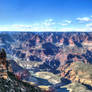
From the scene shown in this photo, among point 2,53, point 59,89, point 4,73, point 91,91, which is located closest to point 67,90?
point 59,89

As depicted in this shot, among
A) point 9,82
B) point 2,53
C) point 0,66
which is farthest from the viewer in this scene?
point 2,53

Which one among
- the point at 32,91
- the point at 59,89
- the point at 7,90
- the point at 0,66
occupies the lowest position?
the point at 59,89

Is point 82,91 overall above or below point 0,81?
below

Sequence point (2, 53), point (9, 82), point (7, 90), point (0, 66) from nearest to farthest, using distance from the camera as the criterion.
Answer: point (7, 90)
point (9, 82)
point (0, 66)
point (2, 53)

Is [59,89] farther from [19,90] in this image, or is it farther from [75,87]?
[19,90]

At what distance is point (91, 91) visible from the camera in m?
180

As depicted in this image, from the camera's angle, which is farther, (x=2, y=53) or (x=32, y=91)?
(x=2, y=53)

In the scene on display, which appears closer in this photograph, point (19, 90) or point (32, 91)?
point (19, 90)

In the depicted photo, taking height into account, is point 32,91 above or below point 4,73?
below

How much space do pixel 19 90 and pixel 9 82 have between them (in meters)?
4.77

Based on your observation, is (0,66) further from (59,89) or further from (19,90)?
(59,89)

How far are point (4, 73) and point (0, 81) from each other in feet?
24.6

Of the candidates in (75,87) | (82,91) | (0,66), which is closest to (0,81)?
(0,66)

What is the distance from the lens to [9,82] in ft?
211
